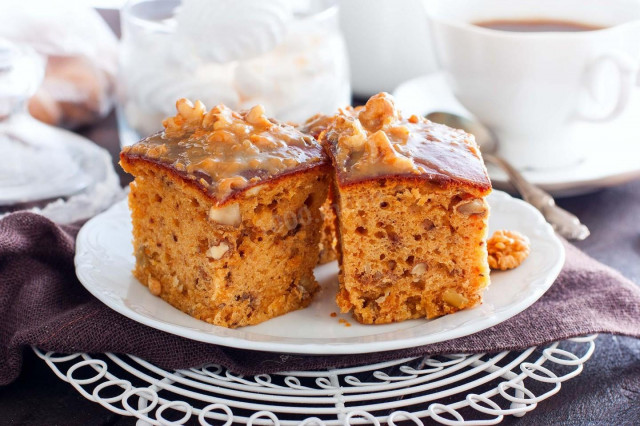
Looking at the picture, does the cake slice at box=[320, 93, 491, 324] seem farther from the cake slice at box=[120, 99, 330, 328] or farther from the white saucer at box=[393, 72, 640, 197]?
the white saucer at box=[393, 72, 640, 197]

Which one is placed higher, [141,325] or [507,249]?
[141,325]

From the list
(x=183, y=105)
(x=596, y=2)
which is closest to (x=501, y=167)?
(x=596, y=2)

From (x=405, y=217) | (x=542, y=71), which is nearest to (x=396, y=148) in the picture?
(x=405, y=217)

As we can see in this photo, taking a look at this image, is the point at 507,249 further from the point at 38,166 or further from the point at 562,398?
the point at 38,166

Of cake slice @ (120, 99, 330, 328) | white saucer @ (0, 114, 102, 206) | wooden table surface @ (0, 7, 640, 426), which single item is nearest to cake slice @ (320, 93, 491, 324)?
cake slice @ (120, 99, 330, 328)

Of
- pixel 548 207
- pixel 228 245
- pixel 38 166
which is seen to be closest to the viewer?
pixel 228 245

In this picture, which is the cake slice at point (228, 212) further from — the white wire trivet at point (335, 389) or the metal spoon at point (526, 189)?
the metal spoon at point (526, 189)

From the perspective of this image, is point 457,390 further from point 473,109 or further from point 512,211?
point 473,109
